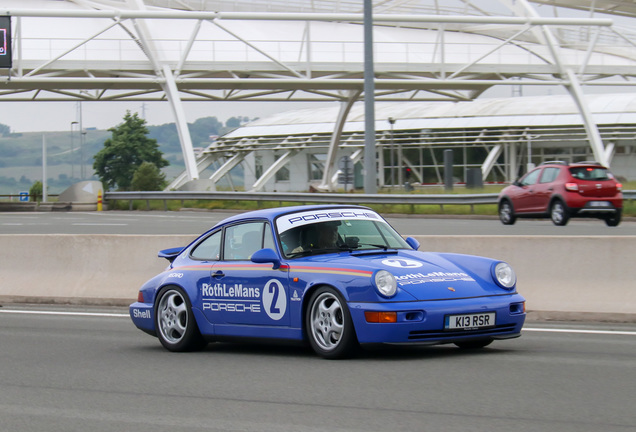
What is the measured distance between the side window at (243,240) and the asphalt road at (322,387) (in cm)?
87

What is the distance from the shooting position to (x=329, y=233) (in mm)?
8633

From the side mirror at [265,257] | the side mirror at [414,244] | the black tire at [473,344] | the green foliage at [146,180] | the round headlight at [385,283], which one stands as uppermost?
the green foliage at [146,180]

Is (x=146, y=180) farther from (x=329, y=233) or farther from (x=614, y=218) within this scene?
(x=329, y=233)

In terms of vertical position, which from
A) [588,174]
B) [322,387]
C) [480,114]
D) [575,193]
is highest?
[480,114]

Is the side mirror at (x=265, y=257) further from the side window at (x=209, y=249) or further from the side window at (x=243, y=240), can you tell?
the side window at (x=209, y=249)

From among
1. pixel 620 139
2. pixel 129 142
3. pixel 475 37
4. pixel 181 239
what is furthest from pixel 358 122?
pixel 181 239

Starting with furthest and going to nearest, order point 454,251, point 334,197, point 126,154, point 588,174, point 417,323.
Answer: point 126,154 < point 334,197 < point 588,174 < point 454,251 < point 417,323

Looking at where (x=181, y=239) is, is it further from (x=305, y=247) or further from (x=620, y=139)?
(x=620, y=139)

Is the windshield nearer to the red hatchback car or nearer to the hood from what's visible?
the hood

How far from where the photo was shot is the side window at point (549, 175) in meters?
25.0

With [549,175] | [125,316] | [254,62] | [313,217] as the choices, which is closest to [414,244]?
[313,217]

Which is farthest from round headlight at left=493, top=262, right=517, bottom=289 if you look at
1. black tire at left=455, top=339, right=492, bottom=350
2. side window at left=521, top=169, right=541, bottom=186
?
side window at left=521, top=169, right=541, bottom=186

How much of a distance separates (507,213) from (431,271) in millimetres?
19398

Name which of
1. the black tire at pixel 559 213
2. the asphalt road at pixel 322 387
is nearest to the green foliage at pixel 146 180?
the black tire at pixel 559 213
